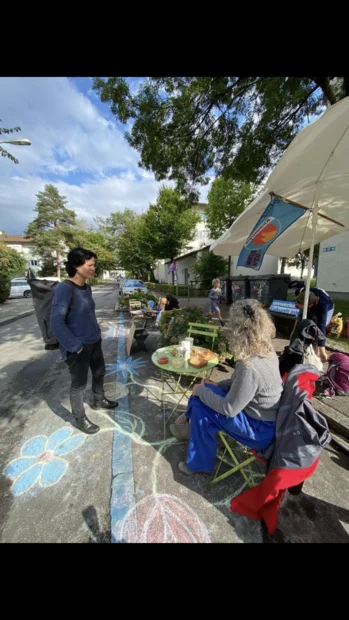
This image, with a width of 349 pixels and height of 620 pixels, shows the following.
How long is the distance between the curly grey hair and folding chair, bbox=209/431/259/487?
2.89 ft

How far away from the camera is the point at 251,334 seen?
1732 millimetres

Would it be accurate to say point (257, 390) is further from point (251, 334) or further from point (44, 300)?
point (44, 300)

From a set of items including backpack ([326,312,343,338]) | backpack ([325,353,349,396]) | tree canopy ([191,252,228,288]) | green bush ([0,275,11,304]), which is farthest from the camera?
tree canopy ([191,252,228,288])

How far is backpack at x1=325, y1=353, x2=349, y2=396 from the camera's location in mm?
3135

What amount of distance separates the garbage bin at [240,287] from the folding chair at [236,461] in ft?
27.3

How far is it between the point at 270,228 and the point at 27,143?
7725 mm

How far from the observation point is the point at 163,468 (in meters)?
2.16

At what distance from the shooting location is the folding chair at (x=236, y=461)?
190cm

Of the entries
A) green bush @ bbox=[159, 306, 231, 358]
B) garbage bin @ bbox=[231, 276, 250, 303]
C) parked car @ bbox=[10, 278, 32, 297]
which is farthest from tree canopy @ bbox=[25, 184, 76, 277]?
green bush @ bbox=[159, 306, 231, 358]

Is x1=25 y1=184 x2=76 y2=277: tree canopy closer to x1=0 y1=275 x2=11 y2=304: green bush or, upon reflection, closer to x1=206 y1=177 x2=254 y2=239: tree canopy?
x1=0 y1=275 x2=11 y2=304: green bush

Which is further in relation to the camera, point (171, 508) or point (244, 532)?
point (171, 508)

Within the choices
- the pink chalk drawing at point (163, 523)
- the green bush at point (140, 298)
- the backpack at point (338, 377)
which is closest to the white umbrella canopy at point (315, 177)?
the backpack at point (338, 377)
